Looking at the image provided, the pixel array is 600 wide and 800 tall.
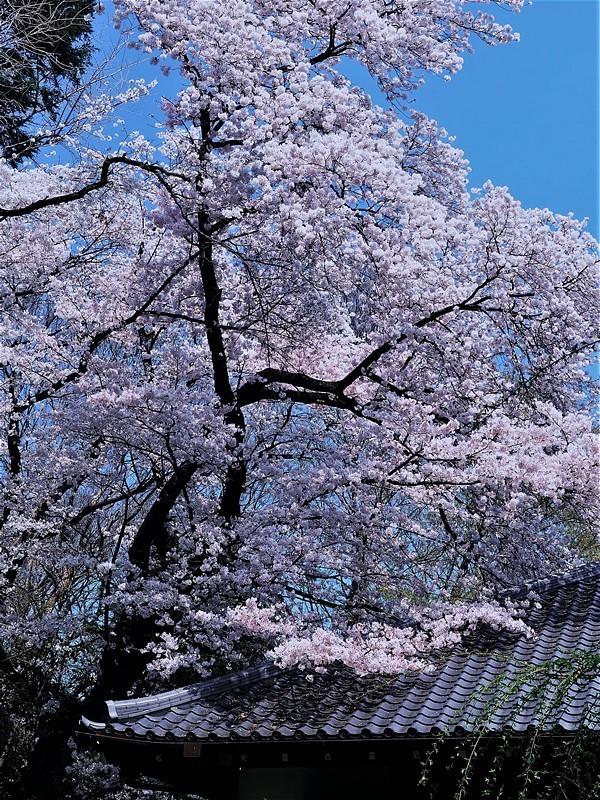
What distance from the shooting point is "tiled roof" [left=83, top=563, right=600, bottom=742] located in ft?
16.8

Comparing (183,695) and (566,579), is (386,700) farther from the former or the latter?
(566,579)

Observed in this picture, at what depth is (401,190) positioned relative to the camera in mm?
7234

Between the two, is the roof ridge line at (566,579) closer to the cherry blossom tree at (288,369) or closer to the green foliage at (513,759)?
the cherry blossom tree at (288,369)

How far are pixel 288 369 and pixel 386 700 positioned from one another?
4302 millimetres

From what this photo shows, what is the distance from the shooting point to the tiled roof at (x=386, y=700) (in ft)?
16.8

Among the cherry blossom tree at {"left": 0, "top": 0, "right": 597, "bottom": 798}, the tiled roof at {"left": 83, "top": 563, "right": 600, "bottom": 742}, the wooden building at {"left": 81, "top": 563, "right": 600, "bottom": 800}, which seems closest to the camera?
the wooden building at {"left": 81, "top": 563, "right": 600, "bottom": 800}

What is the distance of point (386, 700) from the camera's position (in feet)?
19.2

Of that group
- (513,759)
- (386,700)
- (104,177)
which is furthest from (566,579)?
(104,177)

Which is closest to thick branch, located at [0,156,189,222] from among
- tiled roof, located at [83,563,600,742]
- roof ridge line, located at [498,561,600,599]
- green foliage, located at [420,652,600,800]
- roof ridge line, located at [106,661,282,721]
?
roof ridge line, located at [106,661,282,721]

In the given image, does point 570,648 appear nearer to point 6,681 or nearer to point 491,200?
point 491,200

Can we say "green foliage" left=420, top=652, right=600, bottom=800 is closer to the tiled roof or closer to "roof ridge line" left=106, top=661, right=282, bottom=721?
the tiled roof

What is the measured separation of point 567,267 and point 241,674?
4921 millimetres

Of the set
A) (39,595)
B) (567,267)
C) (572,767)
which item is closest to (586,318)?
(567,267)

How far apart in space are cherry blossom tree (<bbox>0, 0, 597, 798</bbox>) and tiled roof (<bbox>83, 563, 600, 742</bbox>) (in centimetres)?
26
